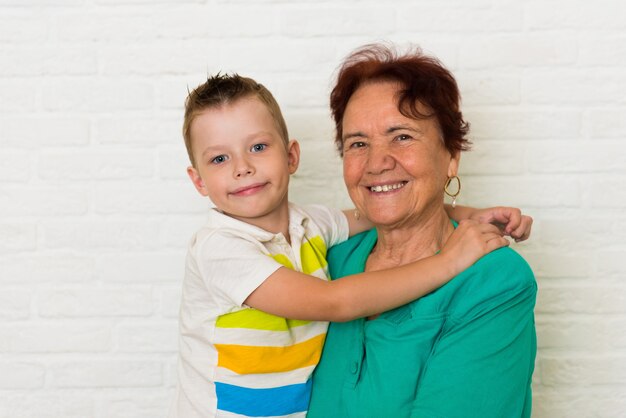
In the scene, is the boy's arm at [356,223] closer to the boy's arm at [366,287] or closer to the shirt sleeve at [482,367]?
the boy's arm at [366,287]

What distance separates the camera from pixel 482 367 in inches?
62.6

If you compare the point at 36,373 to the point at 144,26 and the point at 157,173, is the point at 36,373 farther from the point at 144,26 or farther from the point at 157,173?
the point at 144,26

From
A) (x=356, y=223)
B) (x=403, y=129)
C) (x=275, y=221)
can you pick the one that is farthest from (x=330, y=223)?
(x=403, y=129)

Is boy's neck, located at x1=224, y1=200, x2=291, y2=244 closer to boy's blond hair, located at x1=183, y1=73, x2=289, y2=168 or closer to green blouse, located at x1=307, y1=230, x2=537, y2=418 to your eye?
boy's blond hair, located at x1=183, y1=73, x2=289, y2=168

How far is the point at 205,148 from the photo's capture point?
1920 millimetres

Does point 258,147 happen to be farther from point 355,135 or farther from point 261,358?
point 261,358

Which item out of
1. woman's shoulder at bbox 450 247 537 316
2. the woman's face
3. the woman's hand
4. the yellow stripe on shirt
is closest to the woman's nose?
the woman's face

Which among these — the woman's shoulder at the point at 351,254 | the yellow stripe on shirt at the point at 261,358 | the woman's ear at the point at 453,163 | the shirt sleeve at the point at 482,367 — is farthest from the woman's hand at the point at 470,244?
the yellow stripe on shirt at the point at 261,358

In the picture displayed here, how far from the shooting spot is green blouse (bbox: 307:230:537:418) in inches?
62.7

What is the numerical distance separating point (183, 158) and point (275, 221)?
66cm

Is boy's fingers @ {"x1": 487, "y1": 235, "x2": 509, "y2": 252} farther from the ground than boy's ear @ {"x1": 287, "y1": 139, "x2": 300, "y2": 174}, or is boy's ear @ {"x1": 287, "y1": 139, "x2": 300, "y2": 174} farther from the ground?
boy's ear @ {"x1": 287, "y1": 139, "x2": 300, "y2": 174}

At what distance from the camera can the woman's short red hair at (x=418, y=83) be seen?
1.85 meters

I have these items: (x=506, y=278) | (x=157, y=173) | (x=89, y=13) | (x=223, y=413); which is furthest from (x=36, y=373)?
(x=506, y=278)

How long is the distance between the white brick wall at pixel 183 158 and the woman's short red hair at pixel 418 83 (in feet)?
1.78
